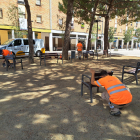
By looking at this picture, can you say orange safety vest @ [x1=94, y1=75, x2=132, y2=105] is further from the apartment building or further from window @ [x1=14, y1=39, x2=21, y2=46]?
the apartment building

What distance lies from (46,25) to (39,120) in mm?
26819

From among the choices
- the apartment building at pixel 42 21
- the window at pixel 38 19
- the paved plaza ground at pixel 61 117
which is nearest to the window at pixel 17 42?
the apartment building at pixel 42 21

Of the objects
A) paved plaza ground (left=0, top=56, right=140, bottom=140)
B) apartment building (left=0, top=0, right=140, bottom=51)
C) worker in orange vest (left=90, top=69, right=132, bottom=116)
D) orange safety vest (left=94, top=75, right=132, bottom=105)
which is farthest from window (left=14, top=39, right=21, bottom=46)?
orange safety vest (left=94, top=75, right=132, bottom=105)

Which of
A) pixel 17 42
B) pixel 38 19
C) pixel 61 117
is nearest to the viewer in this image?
pixel 61 117

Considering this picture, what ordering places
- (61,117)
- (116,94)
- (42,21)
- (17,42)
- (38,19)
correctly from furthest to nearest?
(42,21), (38,19), (17,42), (61,117), (116,94)

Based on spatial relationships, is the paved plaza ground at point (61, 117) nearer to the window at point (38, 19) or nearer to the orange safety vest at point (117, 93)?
the orange safety vest at point (117, 93)

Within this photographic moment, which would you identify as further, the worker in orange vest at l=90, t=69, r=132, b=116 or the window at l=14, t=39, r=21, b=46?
the window at l=14, t=39, r=21, b=46

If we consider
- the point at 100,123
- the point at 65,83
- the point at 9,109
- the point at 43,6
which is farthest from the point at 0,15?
the point at 100,123

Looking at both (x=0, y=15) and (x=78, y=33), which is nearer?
A: (x=0, y=15)

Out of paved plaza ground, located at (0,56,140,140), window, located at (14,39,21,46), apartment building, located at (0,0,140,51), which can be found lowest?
paved plaza ground, located at (0,56,140,140)

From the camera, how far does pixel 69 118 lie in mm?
3166

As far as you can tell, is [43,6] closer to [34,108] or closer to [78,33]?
[78,33]

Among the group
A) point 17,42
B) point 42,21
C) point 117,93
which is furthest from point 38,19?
point 117,93

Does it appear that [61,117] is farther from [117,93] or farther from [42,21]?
[42,21]
